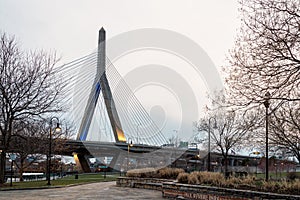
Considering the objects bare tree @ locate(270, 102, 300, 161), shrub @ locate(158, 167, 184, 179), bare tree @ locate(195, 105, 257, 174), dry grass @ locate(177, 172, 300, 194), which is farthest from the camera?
bare tree @ locate(195, 105, 257, 174)

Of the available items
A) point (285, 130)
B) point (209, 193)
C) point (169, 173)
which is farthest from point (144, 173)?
point (209, 193)

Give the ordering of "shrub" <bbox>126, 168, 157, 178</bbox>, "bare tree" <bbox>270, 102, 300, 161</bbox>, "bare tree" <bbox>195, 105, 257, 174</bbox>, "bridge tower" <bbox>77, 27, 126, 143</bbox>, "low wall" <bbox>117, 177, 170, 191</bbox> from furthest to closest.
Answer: "bridge tower" <bbox>77, 27, 126, 143</bbox>, "bare tree" <bbox>195, 105, 257, 174</bbox>, "shrub" <bbox>126, 168, 157, 178</bbox>, "bare tree" <bbox>270, 102, 300, 161</bbox>, "low wall" <bbox>117, 177, 170, 191</bbox>

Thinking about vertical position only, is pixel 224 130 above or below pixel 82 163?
above

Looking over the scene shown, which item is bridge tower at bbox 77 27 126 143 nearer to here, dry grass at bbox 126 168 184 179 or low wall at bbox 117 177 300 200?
dry grass at bbox 126 168 184 179

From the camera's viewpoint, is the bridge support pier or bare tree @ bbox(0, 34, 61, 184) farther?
the bridge support pier

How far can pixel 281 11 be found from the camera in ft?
36.6

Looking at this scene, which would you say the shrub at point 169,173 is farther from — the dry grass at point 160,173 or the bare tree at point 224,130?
the bare tree at point 224,130

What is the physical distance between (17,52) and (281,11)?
69.8 feet

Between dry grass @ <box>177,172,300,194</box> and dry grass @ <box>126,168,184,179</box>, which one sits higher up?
dry grass @ <box>177,172,300,194</box>

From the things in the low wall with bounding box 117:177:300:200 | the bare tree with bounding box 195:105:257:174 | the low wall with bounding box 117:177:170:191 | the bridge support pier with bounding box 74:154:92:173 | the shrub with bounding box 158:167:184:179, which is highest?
the bare tree with bounding box 195:105:257:174

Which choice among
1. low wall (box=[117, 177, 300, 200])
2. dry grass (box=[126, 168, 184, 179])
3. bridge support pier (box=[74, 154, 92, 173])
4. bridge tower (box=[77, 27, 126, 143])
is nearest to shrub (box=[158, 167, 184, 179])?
dry grass (box=[126, 168, 184, 179])

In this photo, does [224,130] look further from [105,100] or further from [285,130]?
[105,100]

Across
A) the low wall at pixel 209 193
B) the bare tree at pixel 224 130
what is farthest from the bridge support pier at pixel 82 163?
the low wall at pixel 209 193

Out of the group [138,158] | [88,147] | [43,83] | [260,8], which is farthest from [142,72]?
[138,158]
